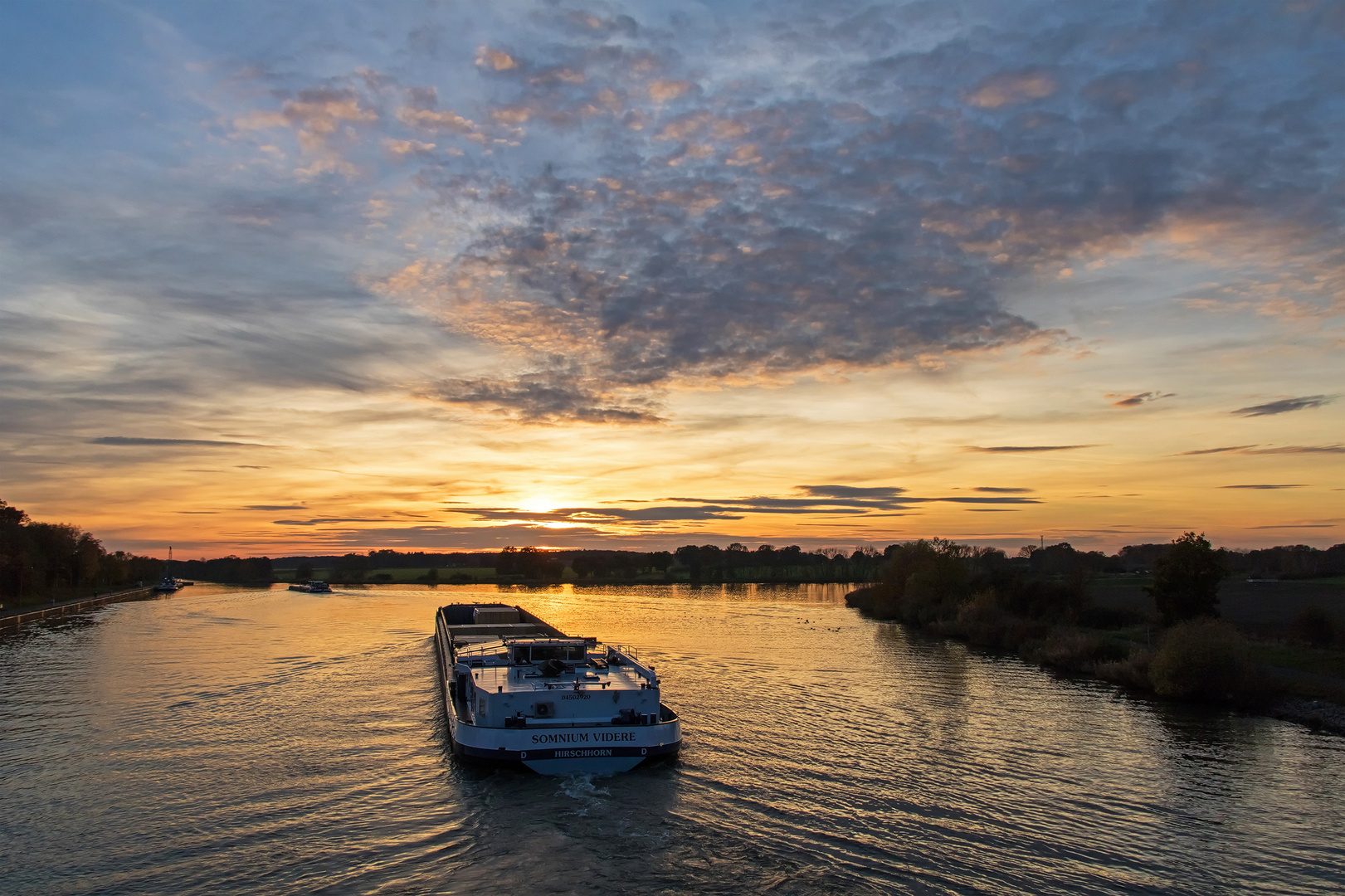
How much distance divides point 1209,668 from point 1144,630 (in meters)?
24.6

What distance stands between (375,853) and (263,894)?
2.64m

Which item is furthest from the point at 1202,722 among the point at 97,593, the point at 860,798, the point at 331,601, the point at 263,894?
the point at 97,593

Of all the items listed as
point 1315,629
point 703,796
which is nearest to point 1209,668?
point 1315,629

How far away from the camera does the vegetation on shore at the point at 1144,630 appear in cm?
3759

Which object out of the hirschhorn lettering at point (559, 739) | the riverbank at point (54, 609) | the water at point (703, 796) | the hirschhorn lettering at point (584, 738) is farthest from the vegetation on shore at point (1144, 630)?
the riverbank at point (54, 609)

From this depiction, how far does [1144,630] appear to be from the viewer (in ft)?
196

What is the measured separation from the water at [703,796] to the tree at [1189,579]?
11418 millimetres

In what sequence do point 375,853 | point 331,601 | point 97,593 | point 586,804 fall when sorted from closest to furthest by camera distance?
point 375,853 → point 586,804 → point 331,601 → point 97,593

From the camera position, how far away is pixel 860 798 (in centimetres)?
2258

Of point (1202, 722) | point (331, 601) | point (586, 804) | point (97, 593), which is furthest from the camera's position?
point (97, 593)

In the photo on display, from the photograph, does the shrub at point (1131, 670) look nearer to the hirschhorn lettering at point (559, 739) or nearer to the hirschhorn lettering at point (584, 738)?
the hirschhorn lettering at point (584, 738)

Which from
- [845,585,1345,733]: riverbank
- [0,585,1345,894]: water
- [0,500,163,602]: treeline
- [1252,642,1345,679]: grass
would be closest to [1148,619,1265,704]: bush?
[845,585,1345,733]: riverbank

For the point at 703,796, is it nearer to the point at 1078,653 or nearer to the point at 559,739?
the point at 559,739

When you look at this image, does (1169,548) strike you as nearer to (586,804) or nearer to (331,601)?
(586,804)
